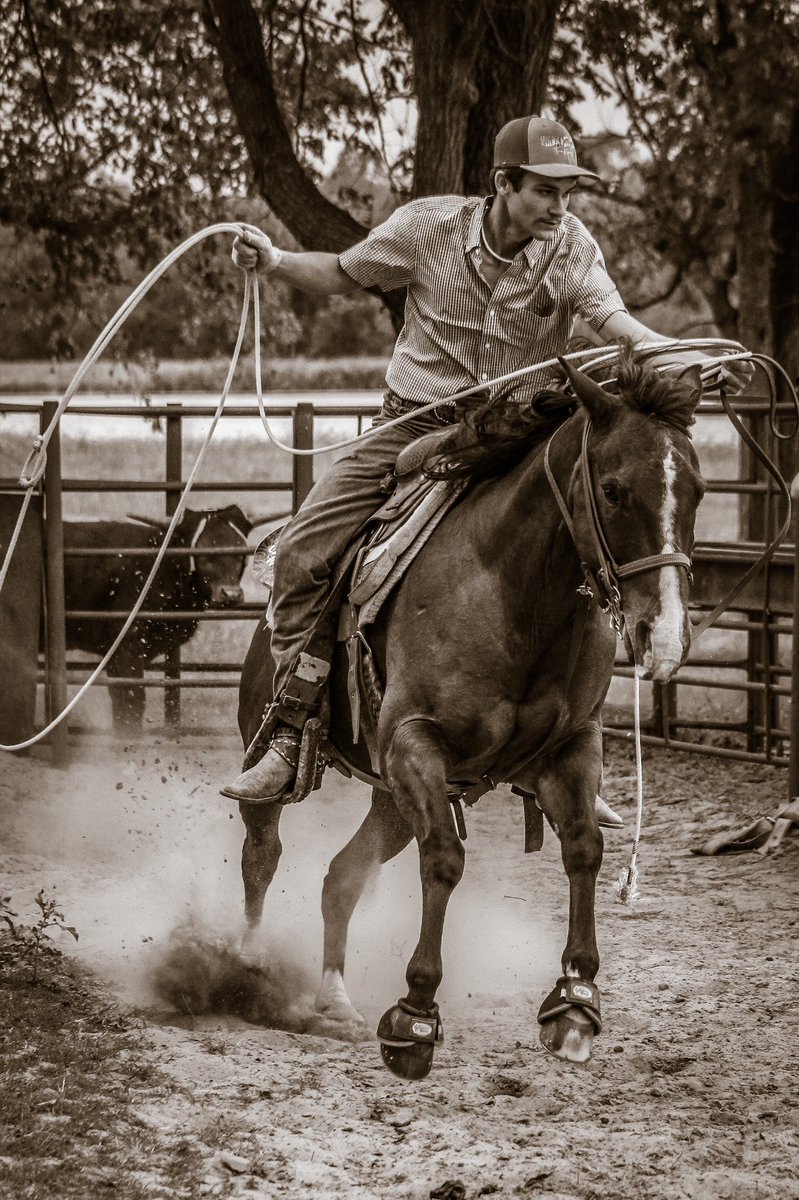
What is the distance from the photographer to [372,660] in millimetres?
4410

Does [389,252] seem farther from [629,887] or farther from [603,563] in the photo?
[629,887]

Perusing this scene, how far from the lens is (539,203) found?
14.0 feet

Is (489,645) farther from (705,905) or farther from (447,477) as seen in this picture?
(705,905)

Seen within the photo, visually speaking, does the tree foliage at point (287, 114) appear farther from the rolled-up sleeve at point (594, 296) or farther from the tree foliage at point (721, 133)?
the rolled-up sleeve at point (594, 296)

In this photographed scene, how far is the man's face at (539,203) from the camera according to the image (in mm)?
4258

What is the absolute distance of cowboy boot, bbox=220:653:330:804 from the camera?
466 cm

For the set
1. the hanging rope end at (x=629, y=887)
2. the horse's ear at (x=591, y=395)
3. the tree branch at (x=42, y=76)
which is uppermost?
the tree branch at (x=42, y=76)

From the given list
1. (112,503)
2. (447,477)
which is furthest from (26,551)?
(112,503)

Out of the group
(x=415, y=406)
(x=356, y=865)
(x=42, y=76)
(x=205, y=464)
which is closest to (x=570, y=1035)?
(x=356, y=865)

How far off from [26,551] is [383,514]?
16.7ft

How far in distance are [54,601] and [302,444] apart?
1833 mm

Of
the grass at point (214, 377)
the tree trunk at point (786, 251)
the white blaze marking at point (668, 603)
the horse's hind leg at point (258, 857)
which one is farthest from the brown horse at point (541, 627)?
the grass at point (214, 377)

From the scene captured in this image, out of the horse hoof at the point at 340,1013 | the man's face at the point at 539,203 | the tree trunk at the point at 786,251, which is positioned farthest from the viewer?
the tree trunk at the point at 786,251

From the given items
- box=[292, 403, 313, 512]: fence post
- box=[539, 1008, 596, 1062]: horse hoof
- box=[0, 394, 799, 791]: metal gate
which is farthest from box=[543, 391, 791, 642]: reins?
box=[292, 403, 313, 512]: fence post
